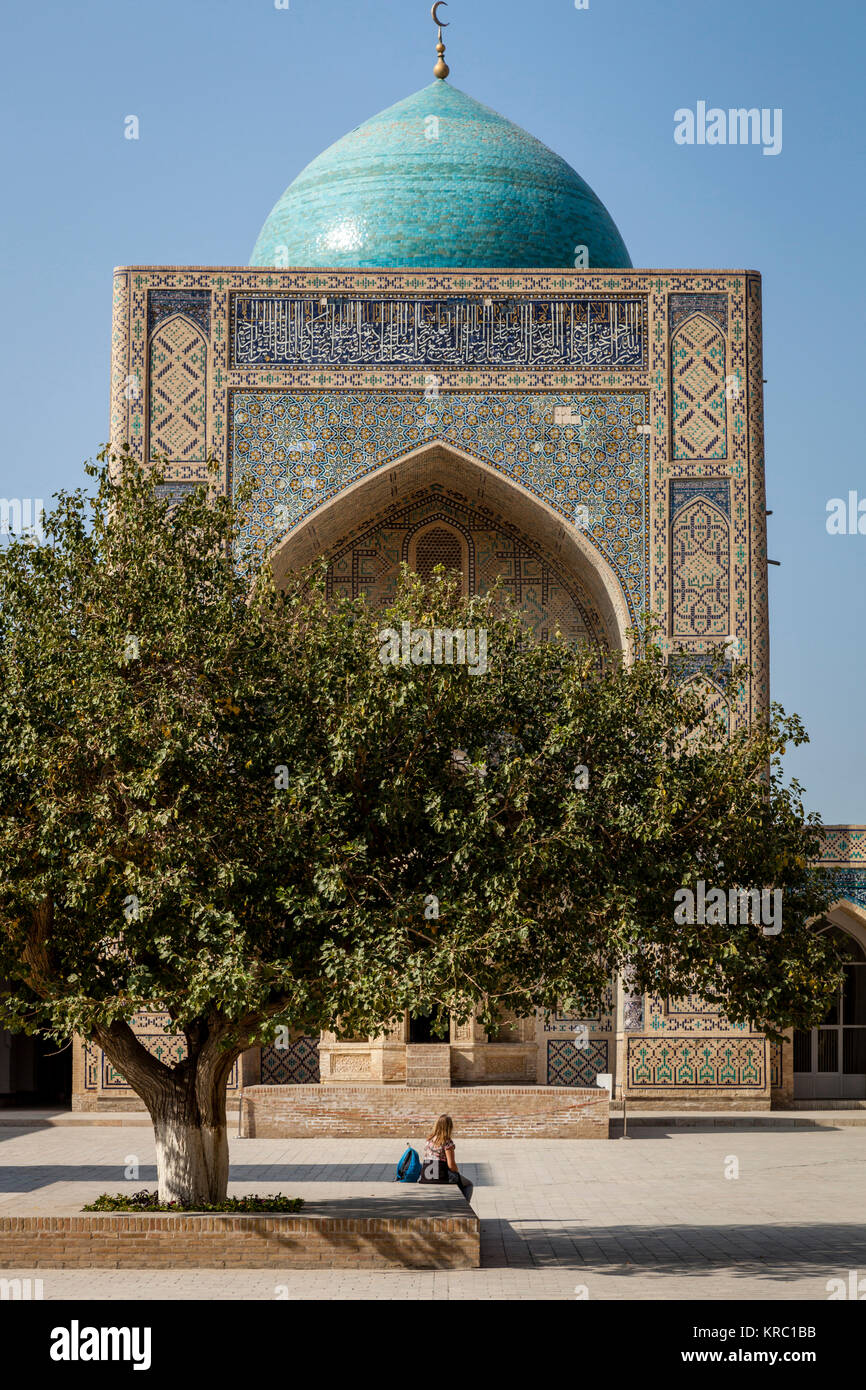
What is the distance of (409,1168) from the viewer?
10.4 m

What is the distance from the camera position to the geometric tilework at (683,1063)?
15180mm

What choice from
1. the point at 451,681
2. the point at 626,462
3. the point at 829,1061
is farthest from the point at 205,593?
the point at 829,1061

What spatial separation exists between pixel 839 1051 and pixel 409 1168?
7.72 meters

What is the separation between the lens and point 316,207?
712 inches

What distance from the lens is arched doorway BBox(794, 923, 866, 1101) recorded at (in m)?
16.8

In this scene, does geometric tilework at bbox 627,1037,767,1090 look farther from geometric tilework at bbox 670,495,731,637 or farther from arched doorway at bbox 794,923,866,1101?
geometric tilework at bbox 670,495,731,637

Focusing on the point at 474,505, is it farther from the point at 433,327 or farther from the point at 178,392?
the point at 178,392

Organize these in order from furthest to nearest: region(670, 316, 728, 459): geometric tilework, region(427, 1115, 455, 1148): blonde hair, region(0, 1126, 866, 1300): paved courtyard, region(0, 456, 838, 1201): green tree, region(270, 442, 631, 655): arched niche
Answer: region(670, 316, 728, 459): geometric tilework < region(270, 442, 631, 655): arched niche < region(427, 1115, 455, 1148): blonde hair < region(0, 456, 838, 1201): green tree < region(0, 1126, 866, 1300): paved courtyard

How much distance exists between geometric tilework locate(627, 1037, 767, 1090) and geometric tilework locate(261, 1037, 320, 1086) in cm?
297

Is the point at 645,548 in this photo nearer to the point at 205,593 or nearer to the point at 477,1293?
the point at 205,593

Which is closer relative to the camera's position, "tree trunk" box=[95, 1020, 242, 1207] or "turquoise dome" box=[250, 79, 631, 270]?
"tree trunk" box=[95, 1020, 242, 1207]

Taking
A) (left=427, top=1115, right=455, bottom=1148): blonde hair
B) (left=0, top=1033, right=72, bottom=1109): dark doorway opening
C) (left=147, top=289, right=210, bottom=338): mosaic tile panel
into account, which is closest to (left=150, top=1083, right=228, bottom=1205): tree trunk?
(left=427, top=1115, right=455, bottom=1148): blonde hair

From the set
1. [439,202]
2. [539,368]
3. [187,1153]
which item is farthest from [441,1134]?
[439,202]

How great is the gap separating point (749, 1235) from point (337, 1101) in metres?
5.91
